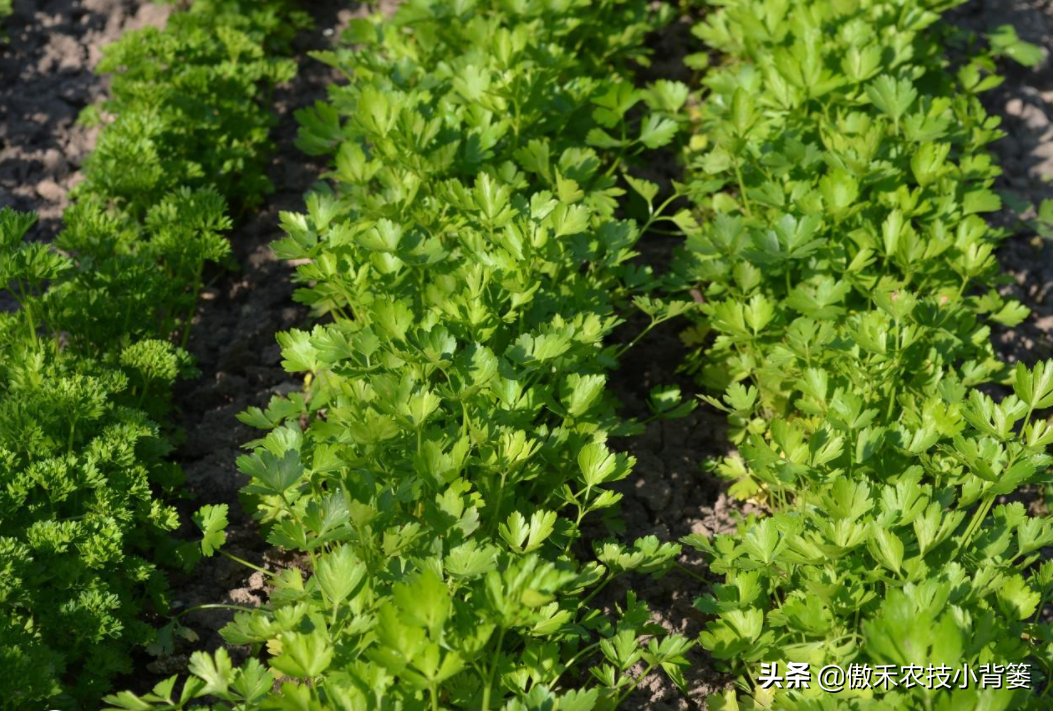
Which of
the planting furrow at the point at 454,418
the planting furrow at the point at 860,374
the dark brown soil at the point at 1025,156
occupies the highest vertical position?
the planting furrow at the point at 454,418

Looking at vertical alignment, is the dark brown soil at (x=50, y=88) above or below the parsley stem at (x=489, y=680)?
above

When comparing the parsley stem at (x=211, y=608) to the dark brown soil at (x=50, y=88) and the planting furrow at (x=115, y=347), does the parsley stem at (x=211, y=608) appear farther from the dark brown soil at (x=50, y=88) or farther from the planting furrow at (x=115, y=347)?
the dark brown soil at (x=50, y=88)

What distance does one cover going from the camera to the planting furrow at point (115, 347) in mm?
2576

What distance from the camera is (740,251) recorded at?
333cm

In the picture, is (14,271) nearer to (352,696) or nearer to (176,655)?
(176,655)

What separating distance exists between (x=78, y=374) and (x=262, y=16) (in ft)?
6.86

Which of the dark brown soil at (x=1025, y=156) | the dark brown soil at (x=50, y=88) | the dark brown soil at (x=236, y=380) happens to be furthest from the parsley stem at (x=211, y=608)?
the dark brown soil at (x=1025, y=156)

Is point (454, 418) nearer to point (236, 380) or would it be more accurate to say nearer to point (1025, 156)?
point (236, 380)

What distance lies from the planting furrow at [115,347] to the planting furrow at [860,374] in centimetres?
129

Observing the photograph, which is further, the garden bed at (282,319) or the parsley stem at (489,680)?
the garden bed at (282,319)

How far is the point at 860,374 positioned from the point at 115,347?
1907 millimetres

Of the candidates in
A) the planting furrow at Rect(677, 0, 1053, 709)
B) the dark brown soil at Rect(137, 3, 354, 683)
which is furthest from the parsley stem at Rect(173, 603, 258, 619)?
the planting furrow at Rect(677, 0, 1053, 709)

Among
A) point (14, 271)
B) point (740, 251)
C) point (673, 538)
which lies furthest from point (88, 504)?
point (740, 251)

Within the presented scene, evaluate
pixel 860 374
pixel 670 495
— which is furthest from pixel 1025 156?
pixel 670 495
